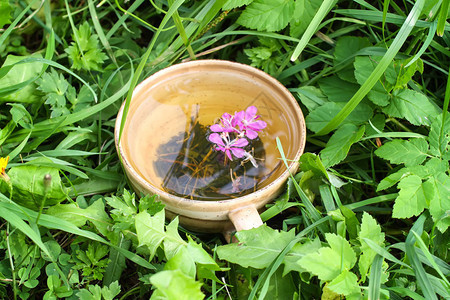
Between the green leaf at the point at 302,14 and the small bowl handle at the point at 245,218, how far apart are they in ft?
2.47

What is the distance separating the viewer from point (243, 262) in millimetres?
1354

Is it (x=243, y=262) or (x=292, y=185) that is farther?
(x=292, y=185)

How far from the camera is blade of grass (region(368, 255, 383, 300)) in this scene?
1.25m

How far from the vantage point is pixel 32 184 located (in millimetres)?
1484

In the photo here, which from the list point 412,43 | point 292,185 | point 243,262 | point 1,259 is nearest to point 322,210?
point 292,185

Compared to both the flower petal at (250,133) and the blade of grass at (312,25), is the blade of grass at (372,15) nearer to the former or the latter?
the blade of grass at (312,25)

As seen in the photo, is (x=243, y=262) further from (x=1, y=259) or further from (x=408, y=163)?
(x=1, y=259)

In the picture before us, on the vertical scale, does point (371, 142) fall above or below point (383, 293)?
above

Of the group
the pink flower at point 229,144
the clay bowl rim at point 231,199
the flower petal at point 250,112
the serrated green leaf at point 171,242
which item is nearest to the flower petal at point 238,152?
the pink flower at point 229,144

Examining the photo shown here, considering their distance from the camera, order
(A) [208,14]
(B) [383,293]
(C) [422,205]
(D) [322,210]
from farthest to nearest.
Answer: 1. (A) [208,14]
2. (D) [322,210]
3. (C) [422,205]
4. (B) [383,293]

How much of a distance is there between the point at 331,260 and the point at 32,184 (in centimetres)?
94

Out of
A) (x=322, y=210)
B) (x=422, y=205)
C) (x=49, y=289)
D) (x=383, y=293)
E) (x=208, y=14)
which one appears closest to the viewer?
(x=383, y=293)

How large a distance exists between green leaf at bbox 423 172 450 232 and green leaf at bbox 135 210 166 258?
31.1 inches

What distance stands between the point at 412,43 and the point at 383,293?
96cm
